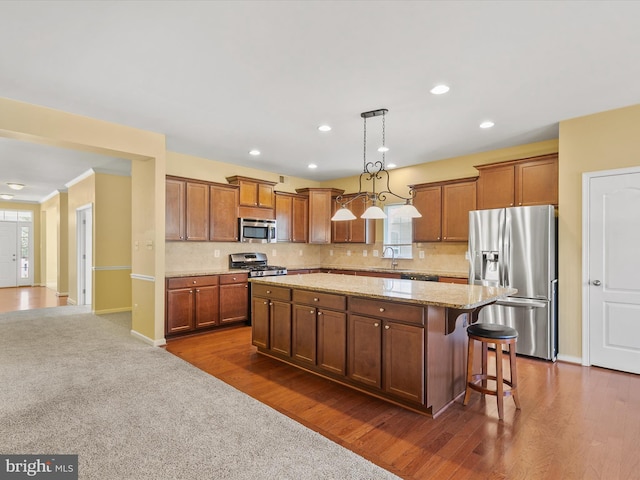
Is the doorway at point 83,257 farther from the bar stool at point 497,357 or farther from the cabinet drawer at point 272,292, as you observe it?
the bar stool at point 497,357

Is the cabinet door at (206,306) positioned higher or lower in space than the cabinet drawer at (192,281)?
lower

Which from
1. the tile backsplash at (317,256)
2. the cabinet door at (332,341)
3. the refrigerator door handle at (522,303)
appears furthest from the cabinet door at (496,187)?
the cabinet door at (332,341)

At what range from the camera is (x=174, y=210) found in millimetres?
5137

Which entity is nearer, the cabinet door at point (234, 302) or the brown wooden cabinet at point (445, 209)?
the brown wooden cabinet at point (445, 209)

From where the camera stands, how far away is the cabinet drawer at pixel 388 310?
2.66 metres

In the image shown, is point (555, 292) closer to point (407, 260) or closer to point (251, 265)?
point (407, 260)

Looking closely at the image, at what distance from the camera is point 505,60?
270 cm

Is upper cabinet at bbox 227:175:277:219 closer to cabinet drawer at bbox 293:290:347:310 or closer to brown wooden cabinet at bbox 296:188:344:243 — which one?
brown wooden cabinet at bbox 296:188:344:243

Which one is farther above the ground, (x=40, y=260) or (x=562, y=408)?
(x=40, y=260)

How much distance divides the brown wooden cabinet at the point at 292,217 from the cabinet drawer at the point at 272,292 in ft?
8.61

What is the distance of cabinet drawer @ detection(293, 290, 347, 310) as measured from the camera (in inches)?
127

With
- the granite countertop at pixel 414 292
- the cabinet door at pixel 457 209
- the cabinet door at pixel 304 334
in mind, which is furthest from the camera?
the cabinet door at pixel 457 209

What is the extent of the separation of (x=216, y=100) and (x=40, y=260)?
440 inches

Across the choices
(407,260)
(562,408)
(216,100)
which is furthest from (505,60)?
(407,260)
